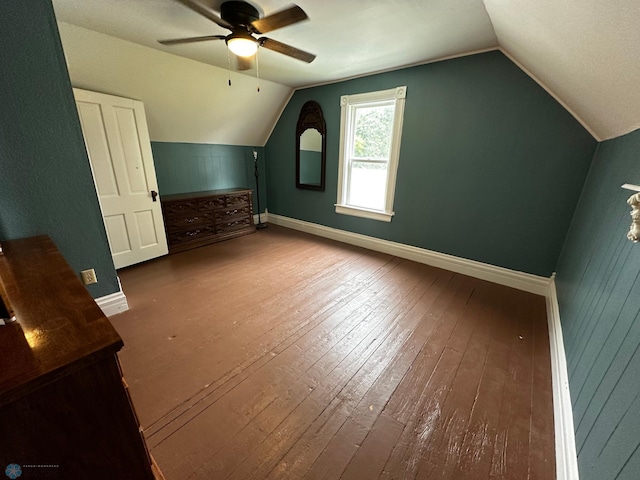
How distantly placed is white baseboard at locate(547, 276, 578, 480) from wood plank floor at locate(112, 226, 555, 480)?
0.05 m

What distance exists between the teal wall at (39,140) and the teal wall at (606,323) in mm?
3001

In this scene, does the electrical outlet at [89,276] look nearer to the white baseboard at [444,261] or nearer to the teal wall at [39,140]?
the teal wall at [39,140]

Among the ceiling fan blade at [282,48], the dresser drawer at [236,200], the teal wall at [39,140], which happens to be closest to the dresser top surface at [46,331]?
the teal wall at [39,140]

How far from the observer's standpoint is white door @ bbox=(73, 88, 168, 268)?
262cm

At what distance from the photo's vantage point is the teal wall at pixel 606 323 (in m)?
0.84

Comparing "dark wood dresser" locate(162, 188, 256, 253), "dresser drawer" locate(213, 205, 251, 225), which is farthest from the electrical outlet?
→ "dresser drawer" locate(213, 205, 251, 225)

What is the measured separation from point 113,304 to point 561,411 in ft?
10.3

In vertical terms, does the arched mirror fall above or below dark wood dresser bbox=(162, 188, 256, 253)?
above

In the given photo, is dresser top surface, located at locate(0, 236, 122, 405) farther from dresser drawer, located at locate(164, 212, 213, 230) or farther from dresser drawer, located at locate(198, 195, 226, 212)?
dresser drawer, located at locate(198, 195, 226, 212)

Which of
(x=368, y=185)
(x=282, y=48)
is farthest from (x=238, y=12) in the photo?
(x=368, y=185)

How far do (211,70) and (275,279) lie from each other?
2.61 metres

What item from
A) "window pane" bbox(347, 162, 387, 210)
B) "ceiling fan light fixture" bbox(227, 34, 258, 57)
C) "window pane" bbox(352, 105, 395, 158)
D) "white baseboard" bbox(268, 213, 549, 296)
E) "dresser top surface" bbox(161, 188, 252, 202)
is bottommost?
"white baseboard" bbox(268, 213, 549, 296)

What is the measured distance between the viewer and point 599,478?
855 mm

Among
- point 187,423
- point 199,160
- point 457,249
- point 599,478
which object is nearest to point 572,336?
point 599,478
